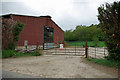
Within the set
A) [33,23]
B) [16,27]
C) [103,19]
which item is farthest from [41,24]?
[103,19]

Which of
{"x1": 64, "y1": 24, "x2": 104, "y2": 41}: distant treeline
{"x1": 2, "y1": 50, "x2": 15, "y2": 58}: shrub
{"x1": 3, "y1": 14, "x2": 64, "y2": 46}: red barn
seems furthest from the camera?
{"x1": 64, "y1": 24, "x2": 104, "y2": 41}: distant treeline

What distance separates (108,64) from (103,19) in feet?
8.50

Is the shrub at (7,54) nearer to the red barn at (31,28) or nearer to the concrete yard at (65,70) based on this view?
the concrete yard at (65,70)

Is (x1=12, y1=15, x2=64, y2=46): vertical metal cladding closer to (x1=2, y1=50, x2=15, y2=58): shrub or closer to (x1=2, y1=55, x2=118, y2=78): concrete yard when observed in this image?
(x1=2, y1=50, x2=15, y2=58): shrub

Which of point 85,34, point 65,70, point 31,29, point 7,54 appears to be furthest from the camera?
point 85,34

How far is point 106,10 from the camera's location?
461 cm

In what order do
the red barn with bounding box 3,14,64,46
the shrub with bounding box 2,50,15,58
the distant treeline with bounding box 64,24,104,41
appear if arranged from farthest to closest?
the distant treeline with bounding box 64,24,104,41 < the red barn with bounding box 3,14,64,46 < the shrub with bounding box 2,50,15,58

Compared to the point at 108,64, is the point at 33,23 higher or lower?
higher

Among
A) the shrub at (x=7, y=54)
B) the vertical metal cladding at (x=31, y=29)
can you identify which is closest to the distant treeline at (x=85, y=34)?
the vertical metal cladding at (x=31, y=29)

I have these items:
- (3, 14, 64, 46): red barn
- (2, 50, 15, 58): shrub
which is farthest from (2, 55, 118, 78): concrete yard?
(3, 14, 64, 46): red barn

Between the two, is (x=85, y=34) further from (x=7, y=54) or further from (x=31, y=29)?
(x=7, y=54)

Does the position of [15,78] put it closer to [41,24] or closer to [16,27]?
[16,27]

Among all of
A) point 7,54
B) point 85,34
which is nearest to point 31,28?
point 7,54

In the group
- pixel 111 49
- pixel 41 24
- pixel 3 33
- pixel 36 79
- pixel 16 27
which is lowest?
pixel 36 79
